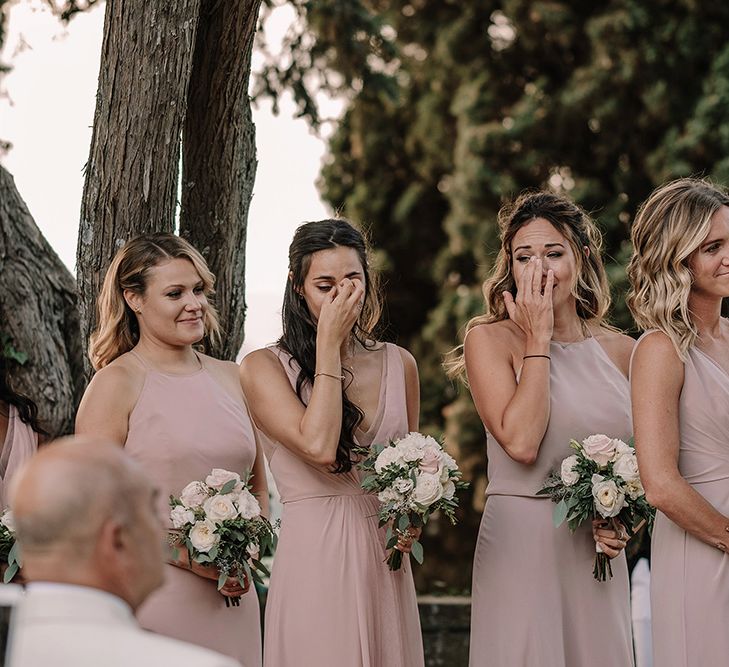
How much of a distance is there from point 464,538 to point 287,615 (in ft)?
37.8

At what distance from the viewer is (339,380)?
4.56m

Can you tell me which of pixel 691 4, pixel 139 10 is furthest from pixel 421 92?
pixel 139 10

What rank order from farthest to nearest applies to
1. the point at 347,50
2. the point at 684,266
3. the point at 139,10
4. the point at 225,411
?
1. the point at 347,50
2. the point at 139,10
3. the point at 225,411
4. the point at 684,266

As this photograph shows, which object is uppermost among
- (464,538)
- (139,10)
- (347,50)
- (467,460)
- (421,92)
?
(421,92)

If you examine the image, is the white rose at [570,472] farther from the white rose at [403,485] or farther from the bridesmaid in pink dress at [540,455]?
the white rose at [403,485]

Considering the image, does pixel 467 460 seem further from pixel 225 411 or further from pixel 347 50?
pixel 225 411

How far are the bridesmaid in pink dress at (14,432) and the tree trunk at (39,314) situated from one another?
28 cm

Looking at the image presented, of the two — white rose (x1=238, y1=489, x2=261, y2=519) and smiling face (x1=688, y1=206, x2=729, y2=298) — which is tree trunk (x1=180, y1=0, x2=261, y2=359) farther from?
smiling face (x1=688, y1=206, x2=729, y2=298)

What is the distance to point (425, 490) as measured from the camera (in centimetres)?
436

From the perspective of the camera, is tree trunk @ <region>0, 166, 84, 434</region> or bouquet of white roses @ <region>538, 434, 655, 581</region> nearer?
bouquet of white roses @ <region>538, 434, 655, 581</region>

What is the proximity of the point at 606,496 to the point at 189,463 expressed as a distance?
1527 mm

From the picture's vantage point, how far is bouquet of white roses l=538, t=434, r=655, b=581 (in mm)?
4289

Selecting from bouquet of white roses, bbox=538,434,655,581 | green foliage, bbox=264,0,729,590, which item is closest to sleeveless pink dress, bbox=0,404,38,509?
bouquet of white roses, bbox=538,434,655,581

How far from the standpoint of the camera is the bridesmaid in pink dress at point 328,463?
14.8 feet
